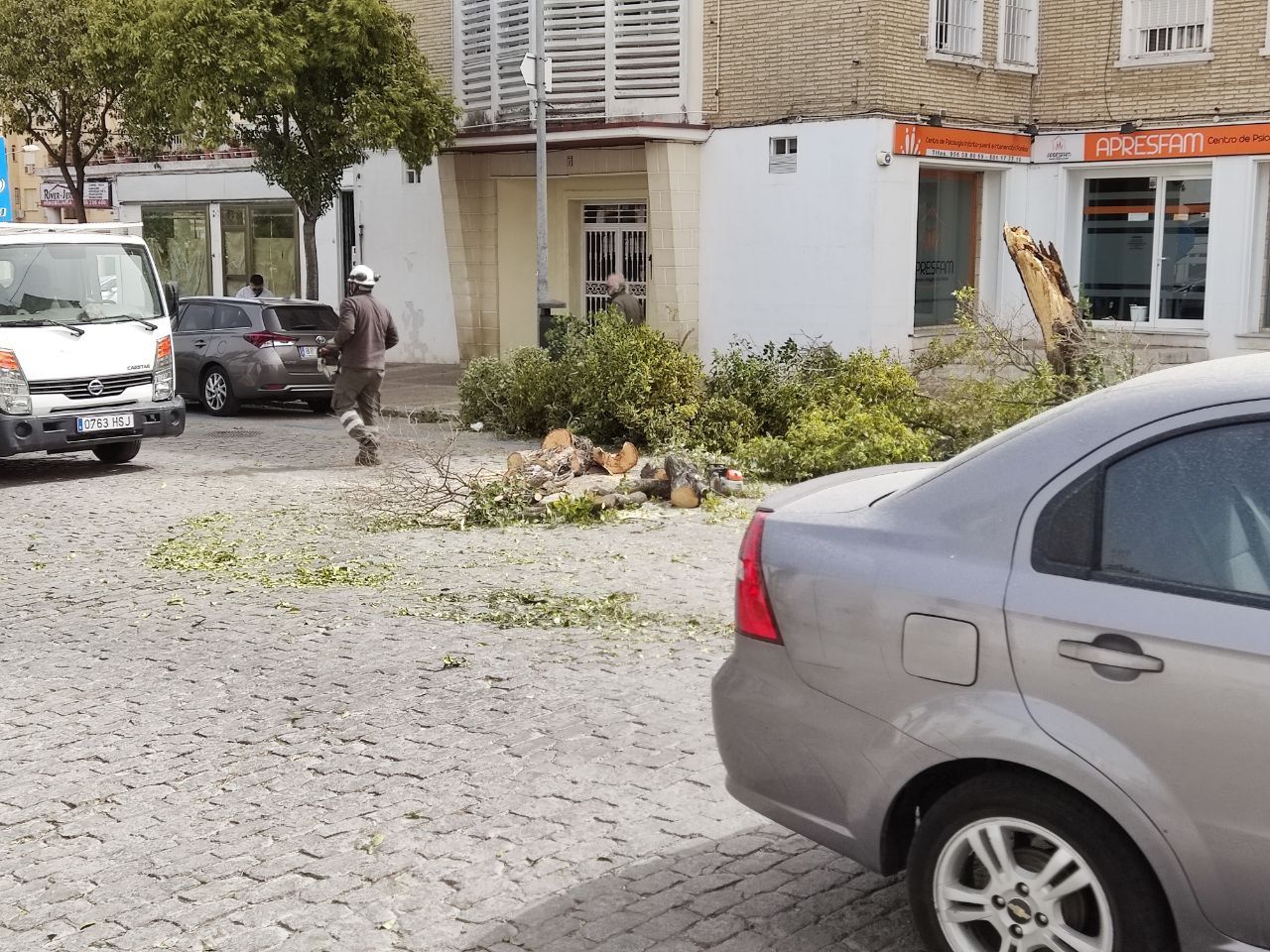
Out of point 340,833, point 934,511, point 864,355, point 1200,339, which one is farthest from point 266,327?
point 934,511

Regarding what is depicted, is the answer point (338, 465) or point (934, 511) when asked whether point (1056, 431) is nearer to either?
point (934, 511)

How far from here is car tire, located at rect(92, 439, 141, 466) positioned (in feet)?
48.1

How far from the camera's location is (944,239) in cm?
2239

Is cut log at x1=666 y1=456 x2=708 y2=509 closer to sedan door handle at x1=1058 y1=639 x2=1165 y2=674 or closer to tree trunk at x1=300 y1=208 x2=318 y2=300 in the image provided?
sedan door handle at x1=1058 y1=639 x2=1165 y2=674

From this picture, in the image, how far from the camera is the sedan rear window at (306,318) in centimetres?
1958

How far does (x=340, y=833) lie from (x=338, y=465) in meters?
9.92

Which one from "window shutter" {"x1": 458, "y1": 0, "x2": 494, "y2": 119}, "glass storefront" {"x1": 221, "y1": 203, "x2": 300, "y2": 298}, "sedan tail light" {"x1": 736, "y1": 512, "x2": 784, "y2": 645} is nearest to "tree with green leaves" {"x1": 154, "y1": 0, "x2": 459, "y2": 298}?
"window shutter" {"x1": 458, "y1": 0, "x2": 494, "y2": 119}

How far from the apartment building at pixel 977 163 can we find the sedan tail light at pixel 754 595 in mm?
17133

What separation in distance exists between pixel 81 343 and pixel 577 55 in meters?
11.2

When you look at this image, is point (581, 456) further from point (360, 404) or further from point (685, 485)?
point (360, 404)

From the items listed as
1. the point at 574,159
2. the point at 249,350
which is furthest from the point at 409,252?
the point at 249,350

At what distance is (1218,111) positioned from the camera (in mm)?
20734

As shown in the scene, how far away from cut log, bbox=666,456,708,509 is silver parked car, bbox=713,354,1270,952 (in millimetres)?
7639

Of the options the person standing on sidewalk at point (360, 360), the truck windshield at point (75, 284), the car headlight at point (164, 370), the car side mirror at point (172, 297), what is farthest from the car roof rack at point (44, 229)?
the person standing on sidewalk at point (360, 360)
